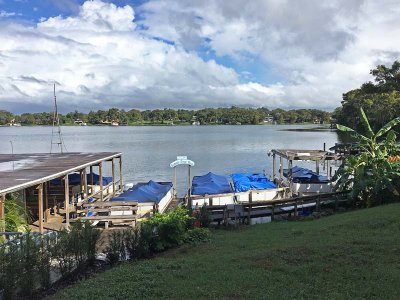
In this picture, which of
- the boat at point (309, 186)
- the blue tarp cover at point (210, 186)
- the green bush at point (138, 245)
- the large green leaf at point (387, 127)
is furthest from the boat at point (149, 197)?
the large green leaf at point (387, 127)

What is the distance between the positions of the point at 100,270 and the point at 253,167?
42679 mm

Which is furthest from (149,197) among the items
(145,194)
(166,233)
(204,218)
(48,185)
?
(166,233)

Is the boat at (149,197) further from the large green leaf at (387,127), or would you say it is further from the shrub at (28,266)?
the shrub at (28,266)

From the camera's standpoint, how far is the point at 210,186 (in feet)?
85.8

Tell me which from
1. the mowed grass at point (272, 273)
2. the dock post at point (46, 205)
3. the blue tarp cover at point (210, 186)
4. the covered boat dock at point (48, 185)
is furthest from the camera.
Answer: the blue tarp cover at point (210, 186)

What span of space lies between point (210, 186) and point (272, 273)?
18.3 metres

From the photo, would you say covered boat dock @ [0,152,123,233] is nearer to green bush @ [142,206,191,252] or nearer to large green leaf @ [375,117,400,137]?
green bush @ [142,206,191,252]

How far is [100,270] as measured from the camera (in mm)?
9289

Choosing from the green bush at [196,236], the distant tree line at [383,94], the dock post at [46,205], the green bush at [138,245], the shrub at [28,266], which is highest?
the distant tree line at [383,94]

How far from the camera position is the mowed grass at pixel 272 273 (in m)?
6.79

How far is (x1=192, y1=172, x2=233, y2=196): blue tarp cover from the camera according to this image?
25.2 m

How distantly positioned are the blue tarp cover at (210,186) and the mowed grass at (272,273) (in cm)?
1387

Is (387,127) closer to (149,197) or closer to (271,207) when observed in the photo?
(271,207)

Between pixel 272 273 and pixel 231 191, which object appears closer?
pixel 272 273
